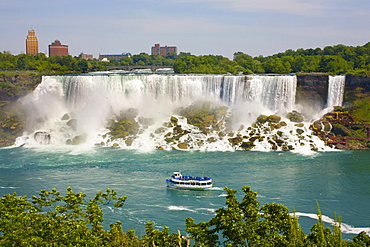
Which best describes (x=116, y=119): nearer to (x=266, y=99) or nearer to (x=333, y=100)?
(x=266, y=99)

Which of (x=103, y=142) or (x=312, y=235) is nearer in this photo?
(x=312, y=235)

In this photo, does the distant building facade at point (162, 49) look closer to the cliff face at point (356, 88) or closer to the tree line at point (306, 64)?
the tree line at point (306, 64)

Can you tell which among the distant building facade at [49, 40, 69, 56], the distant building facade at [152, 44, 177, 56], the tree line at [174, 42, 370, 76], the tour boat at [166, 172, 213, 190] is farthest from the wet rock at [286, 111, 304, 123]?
the distant building facade at [152, 44, 177, 56]

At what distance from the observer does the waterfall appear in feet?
168

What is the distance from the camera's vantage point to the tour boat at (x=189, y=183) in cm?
3114

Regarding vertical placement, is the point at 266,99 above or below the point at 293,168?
above

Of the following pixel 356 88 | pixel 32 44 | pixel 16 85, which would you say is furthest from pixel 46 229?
pixel 32 44

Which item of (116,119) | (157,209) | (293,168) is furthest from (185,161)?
(116,119)

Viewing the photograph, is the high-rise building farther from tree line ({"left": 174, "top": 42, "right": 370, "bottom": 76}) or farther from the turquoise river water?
the turquoise river water

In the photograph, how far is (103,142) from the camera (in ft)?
148

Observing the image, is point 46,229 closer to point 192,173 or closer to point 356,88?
point 192,173

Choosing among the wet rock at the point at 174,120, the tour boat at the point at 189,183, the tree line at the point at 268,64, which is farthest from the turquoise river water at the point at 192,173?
the tree line at the point at 268,64

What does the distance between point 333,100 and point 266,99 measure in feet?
22.0

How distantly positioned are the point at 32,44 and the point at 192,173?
446 feet
